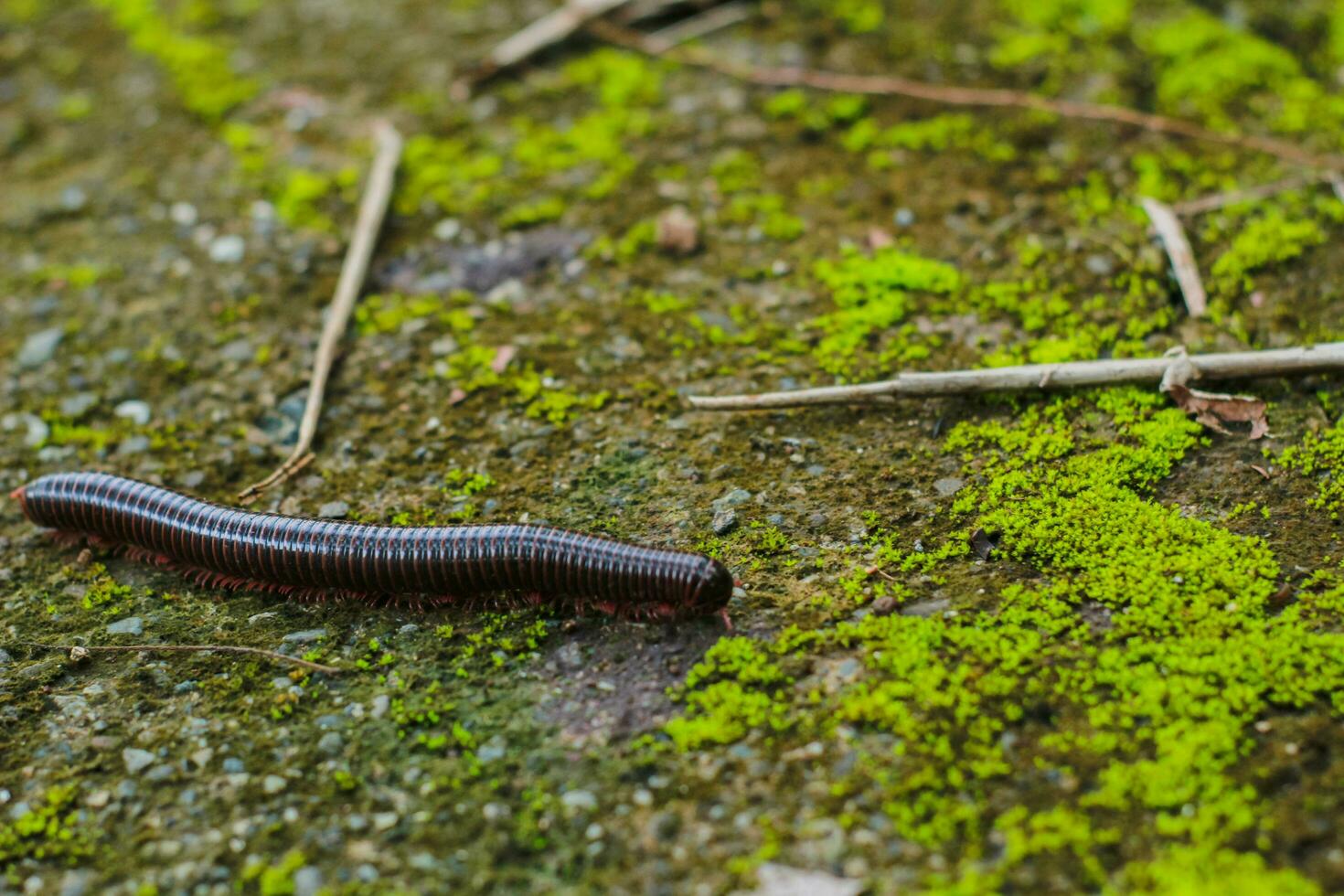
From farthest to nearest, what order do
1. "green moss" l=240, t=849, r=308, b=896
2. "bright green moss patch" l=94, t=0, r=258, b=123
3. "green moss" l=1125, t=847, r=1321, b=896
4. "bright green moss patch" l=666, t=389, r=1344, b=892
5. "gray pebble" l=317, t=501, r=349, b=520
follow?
1. "bright green moss patch" l=94, t=0, r=258, b=123
2. "gray pebble" l=317, t=501, r=349, b=520
3. "green moss" l=240, t=849, r=308, b=896
4. "bright green moss patch" l=666, t=389, r=1344, b=892
5. "green moss" l=1125, t=847, r=1321, b=896

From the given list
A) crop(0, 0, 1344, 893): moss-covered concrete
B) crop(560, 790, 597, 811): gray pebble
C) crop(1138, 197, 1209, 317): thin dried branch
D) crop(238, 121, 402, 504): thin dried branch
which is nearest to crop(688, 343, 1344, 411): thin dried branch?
crop(0, 0, 1344, 893): moss-covered concrete

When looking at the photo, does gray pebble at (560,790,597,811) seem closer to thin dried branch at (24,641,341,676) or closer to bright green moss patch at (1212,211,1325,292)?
thin dried branch at (24,641,341,676)

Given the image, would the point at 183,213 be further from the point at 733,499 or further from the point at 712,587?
the point at 712,587

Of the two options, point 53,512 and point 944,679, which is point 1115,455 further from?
point 53,512

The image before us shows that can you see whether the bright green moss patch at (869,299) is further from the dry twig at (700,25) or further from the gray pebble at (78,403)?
the gray pebble at (78,403)

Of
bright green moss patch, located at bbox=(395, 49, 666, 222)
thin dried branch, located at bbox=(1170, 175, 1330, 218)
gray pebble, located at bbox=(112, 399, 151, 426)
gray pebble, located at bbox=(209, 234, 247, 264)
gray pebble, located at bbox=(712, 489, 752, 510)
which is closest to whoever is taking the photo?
gray pebble, located at bbox=(712, 489, 752, 510)

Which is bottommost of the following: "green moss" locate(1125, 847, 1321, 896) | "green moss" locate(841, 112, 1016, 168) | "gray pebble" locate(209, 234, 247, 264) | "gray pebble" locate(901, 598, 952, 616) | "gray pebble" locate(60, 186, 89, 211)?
"green moss" locate(1125, 847, 1321, 896)

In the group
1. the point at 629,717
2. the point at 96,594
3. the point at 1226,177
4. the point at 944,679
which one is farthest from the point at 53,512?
the point at 1226,177
